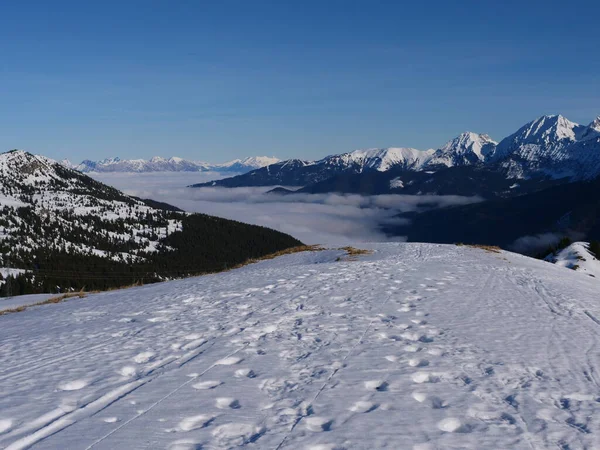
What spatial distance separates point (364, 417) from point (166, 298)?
12.3m

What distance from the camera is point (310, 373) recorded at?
8.41 m

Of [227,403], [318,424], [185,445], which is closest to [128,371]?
[227,403]

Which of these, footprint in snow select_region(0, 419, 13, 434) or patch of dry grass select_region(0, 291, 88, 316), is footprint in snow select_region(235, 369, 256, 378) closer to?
footprint in snow select_region(0, 419, 13, 434)

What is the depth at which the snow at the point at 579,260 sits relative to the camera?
5712 centimetres

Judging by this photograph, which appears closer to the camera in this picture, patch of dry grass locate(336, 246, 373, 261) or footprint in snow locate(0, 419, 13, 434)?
footprint in snow locate(0, 419, 13, 434)

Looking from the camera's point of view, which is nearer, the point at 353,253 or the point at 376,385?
the point at 376,385

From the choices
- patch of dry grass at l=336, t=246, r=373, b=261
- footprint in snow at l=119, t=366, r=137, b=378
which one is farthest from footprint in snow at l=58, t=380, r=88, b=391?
patch of dry grass at l=336, t=246, r=373, b=261

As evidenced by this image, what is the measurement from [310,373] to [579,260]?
6544cm

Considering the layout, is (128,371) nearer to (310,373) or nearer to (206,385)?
(206,385)

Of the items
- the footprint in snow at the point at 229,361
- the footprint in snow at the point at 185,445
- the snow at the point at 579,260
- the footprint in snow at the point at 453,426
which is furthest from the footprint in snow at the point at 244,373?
the snow at the point at 579,260

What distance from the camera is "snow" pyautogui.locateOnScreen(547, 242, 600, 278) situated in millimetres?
57116

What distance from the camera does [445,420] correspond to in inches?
255

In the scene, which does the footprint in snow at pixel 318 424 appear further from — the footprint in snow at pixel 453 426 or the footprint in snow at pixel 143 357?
the footprint in snow at pixel 143 357

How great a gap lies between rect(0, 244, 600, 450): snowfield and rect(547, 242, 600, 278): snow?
48.4 meters
